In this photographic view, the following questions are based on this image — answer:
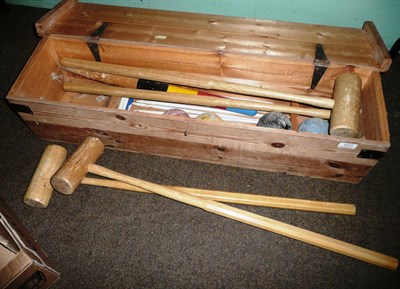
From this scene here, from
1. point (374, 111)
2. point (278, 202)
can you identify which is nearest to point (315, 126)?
point (374, 111)

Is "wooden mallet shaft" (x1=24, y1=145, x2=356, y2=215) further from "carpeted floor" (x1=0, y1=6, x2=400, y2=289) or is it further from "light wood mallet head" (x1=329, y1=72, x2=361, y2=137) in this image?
"light wood mallet head" (x1=329, y1=72, x2=361, y2=137)

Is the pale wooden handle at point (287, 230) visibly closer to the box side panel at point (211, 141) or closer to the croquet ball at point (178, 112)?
the box side panel at point (211, 141)

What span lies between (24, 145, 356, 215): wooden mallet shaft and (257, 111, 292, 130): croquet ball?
0.45 metres

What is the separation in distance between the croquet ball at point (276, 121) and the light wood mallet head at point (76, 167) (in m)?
1.10

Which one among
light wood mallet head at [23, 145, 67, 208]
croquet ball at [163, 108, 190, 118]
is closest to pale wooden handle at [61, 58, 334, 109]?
croquet ball at [163, 108, 190, 118]

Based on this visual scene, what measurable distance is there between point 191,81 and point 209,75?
1.00 feet

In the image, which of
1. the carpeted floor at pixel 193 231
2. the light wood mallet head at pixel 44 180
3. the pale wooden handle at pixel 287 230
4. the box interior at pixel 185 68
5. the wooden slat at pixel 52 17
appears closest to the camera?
the pale wooden handle at pixel 287 230

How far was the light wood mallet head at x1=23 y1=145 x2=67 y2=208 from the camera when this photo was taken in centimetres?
164

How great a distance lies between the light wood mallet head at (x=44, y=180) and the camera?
164cm

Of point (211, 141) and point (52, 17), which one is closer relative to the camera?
point (211, 141)

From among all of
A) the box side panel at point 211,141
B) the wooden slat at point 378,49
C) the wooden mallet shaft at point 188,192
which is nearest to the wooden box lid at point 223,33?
the wooden slat at point 378,49

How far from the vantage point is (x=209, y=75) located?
206cm

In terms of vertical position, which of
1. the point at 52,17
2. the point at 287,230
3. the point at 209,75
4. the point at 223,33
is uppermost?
the point at 52,17

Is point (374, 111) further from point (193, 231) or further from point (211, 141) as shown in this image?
point (193, 231)
